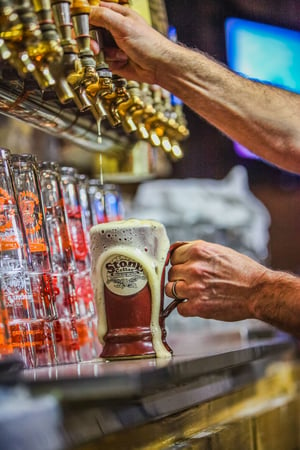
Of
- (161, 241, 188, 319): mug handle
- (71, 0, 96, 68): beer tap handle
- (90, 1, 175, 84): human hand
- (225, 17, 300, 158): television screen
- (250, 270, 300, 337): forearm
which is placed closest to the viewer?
(71, 0, 96, 68): beer tap handle

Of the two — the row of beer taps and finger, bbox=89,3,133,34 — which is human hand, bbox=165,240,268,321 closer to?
the row of beer taps

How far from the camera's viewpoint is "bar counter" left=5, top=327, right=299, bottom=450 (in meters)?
1.04

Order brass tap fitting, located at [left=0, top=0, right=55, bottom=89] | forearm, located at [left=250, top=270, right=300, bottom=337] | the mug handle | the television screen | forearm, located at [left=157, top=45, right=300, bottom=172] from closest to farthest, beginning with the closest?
brass tap fitting, located at [left=0, top=0, right=55, bottom=89] → the mug handle → forearm, located at [left=250, top=270, right=300, bottom=337] → forearm, located at [left=157, top=45, right=300, bottom=172] → the television screen

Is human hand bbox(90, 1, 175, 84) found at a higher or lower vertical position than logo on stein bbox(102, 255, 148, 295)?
higher

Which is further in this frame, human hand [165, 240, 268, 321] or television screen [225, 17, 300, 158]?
television screen [225, 17, 300, 158]

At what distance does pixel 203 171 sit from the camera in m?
3.83

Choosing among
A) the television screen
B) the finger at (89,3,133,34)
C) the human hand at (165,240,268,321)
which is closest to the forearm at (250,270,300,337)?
the human hand at (165,240,268,321)

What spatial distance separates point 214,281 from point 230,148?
1.97 m

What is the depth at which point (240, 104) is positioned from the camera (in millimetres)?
2238

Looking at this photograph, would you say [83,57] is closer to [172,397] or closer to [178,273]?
[178,273]

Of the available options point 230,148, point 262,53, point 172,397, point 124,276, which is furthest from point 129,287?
point 262,53

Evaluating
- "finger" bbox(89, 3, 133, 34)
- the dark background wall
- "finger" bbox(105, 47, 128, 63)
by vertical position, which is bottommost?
the dark background wall

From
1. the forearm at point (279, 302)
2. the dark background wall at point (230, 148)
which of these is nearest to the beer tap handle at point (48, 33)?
the forearm at point (279, 302)

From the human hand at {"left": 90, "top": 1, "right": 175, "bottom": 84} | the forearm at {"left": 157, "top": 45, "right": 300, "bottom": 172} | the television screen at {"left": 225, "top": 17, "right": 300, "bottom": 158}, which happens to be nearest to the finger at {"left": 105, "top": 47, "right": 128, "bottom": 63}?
the human hand at {"left": 90, "top": 1, "right": 175, "bottom": 84}
